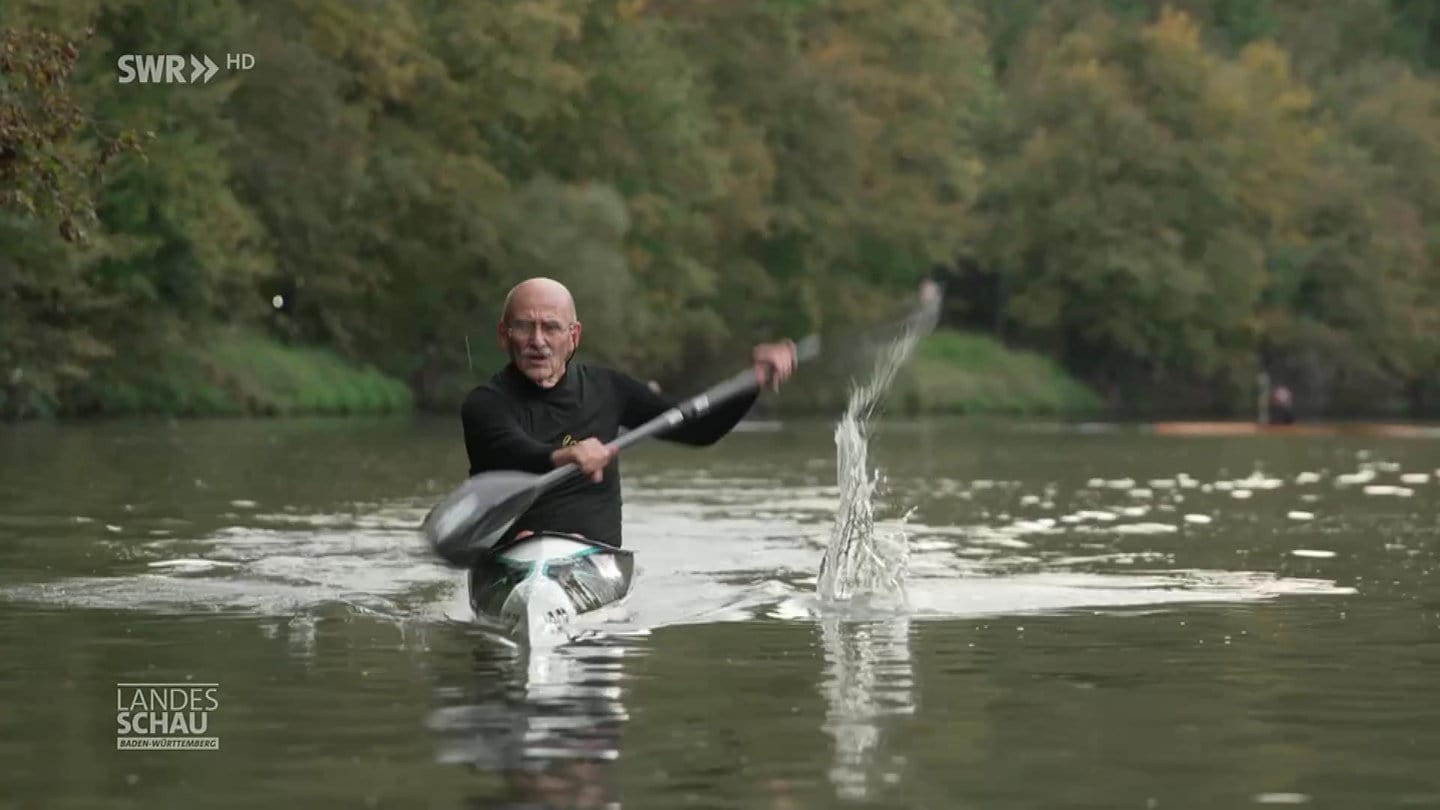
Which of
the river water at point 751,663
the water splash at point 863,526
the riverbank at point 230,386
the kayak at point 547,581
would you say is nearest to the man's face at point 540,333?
the kayak at point 547,581

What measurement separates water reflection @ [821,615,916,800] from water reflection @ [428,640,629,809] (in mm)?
844

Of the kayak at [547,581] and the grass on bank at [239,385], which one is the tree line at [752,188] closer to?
the grass on bank at [239,385]

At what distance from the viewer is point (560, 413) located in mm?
→ 16766

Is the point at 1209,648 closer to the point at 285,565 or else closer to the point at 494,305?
the point at 285,565

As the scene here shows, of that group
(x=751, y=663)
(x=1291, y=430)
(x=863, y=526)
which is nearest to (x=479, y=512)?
(x=751, y=663)

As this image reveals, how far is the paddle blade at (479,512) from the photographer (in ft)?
54.1

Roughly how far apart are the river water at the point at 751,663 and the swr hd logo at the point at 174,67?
2349 centimetres

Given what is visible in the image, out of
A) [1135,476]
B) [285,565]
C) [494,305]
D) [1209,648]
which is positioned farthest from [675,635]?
[494,305]

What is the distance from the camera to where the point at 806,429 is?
206 ft

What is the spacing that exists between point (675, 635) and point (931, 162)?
7600 centimetres

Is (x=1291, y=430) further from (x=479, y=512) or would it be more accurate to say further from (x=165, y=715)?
(x=165, y=715)

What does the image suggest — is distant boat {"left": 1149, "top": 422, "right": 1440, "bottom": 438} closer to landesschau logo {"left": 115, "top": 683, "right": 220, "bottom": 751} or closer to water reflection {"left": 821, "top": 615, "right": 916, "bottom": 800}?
water reflection {"left": 821, "top": 615, "right": 916, "bottom": 800}

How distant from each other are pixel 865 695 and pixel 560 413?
3.56 meters

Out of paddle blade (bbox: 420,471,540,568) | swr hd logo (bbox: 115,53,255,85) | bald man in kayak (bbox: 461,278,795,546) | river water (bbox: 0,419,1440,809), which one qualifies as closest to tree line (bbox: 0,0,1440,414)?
swr hd logo (bbox: 115,53,255,85)
